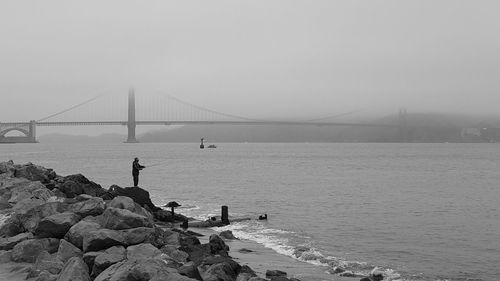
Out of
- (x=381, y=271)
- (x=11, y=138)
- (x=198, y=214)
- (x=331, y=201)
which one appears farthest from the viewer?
(x=11, y=138)

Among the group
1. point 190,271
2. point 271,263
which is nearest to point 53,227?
point 190,271

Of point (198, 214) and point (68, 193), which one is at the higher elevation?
point (68, 193)

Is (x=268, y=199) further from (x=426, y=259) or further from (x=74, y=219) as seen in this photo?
(x=74, y=219)

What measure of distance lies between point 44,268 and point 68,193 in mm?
6893

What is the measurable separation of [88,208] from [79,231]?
57.6 inches

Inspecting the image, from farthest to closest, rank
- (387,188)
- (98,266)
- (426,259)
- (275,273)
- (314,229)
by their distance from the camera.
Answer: (387,188) → (314,229) → (426,259) → (275,273) → (98,266)

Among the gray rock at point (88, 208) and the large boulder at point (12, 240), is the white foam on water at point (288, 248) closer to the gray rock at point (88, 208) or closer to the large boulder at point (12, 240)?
the gray rock at point (88, 208)

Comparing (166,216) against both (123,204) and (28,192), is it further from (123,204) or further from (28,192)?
(123,204)

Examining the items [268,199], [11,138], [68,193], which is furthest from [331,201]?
[11,138]

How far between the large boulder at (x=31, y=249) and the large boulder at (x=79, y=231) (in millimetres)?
286

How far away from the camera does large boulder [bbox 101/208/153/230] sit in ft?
26.3

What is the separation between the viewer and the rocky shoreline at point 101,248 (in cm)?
628

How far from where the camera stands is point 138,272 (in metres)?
5.82

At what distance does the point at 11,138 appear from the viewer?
448ft
